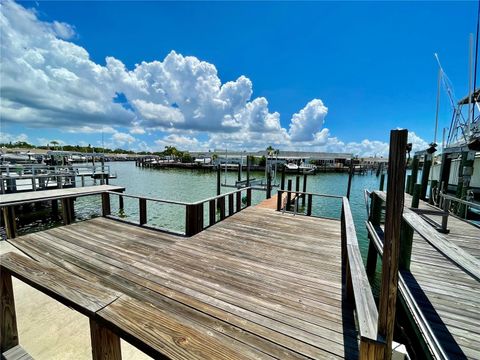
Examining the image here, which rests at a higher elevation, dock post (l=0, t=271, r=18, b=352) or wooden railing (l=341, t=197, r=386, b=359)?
wooden railing (l=341, t=197, r=386, b=359)

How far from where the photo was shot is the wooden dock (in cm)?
193

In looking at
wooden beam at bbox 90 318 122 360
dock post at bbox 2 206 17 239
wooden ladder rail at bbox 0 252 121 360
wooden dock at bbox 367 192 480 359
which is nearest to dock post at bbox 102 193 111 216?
dock post at bbox 2 206 17 239

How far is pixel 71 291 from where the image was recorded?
1509mm

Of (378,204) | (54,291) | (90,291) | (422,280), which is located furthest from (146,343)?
(378,204)

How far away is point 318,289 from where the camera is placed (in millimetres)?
3047

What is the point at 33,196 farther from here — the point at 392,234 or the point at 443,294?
the point at 443,294

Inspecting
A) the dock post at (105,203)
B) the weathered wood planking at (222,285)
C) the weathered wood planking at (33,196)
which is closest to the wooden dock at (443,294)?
the weathered wood planking at (222,285)

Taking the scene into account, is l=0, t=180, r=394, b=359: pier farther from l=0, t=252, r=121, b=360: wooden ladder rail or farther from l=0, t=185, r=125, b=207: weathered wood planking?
l=0, t=185, r=125, b=207: weathered wood planking

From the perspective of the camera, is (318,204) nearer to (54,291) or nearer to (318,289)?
(318,289)

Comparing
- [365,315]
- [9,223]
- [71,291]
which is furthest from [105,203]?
[365,315]

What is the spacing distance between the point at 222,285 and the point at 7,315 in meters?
2.14

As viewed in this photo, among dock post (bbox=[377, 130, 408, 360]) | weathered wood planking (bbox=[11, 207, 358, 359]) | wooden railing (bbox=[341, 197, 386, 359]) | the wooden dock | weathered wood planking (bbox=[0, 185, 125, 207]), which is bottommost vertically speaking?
the wooden dock

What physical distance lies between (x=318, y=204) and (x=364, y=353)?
1539 centimetres

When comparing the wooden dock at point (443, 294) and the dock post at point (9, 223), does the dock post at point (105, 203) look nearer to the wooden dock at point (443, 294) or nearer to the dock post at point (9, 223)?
the dock post at point (9, 223)
